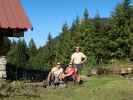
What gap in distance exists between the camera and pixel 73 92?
15.6 metres

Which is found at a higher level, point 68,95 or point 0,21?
point 0,21

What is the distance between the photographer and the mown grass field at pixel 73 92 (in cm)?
1399

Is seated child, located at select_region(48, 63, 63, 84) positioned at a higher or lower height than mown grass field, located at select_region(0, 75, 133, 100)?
higher

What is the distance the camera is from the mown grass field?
1399cm

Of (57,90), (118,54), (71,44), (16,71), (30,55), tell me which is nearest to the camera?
(57,90)

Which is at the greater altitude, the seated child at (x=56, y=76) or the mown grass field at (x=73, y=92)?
the seated child at (x=56, y=76)

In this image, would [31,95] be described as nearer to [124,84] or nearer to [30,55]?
[124,84]

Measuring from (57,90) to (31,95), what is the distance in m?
2.22

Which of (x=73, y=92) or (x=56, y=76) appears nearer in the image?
(x=73, y=92)

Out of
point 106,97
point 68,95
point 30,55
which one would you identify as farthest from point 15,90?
point 30,55

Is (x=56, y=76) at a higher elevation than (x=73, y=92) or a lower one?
higher

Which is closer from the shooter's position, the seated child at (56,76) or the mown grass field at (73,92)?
A: the mown grass field at (73,92)

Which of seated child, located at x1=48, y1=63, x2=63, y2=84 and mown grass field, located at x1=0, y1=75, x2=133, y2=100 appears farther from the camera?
seated child, located at x1=48, y1=63, x2=63, y2=84

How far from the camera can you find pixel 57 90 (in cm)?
1630
